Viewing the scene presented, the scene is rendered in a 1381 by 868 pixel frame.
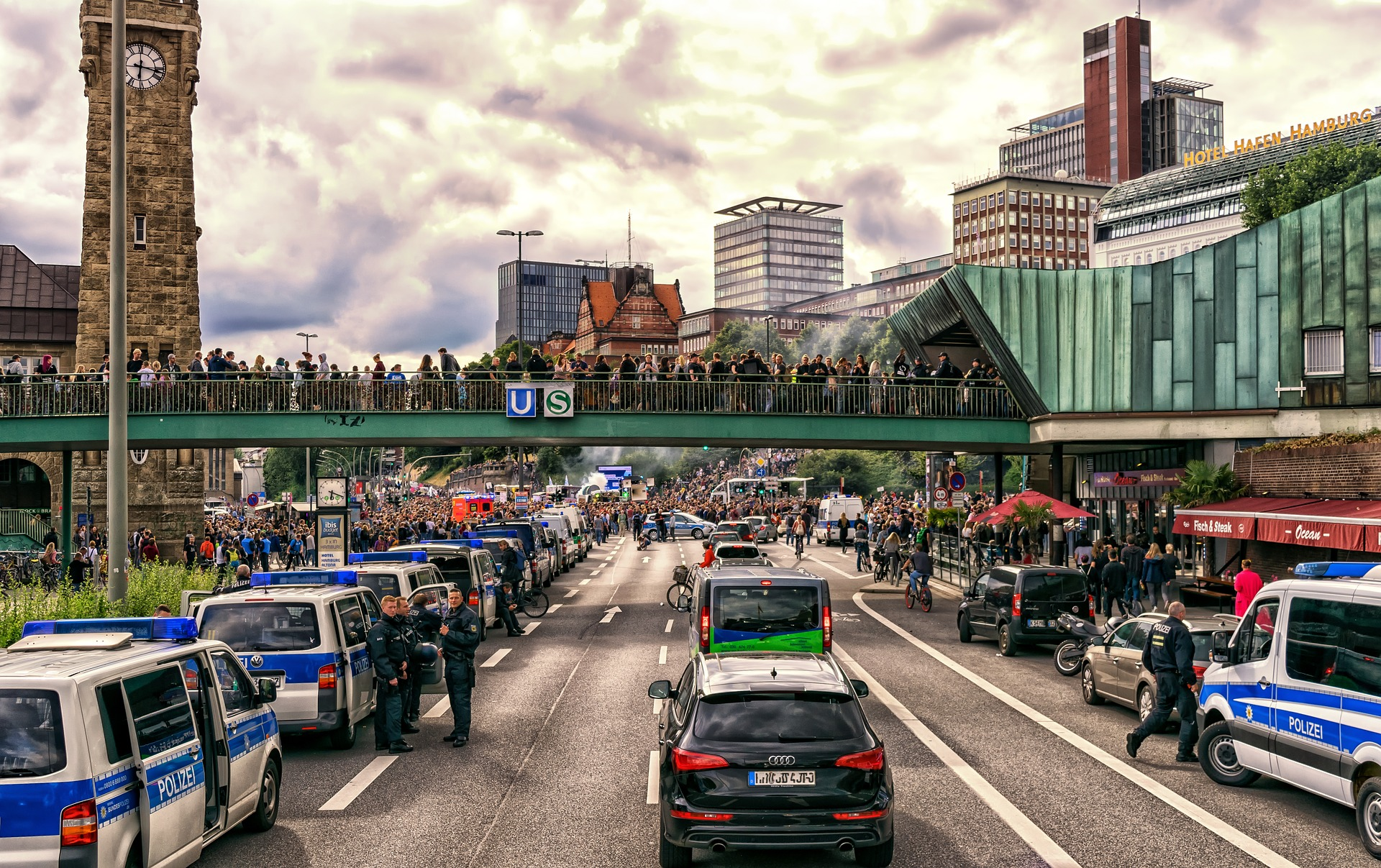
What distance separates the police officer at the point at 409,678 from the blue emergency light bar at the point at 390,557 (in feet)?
26.8

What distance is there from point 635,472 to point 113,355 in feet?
458

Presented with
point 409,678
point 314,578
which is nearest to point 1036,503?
point 314,578

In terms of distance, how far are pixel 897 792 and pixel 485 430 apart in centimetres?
2467

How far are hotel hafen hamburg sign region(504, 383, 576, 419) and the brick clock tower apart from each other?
25.3 meters

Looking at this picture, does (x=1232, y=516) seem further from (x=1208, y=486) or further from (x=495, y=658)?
(x=495, y=658)

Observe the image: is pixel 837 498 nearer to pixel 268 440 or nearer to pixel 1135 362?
pixel 1135 362

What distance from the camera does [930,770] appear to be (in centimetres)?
1281

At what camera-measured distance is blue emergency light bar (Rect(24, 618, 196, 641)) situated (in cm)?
950

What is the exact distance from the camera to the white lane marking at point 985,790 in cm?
966

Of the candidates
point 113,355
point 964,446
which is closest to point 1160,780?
point 113,355

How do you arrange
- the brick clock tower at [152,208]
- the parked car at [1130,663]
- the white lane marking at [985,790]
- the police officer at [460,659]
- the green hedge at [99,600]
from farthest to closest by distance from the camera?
the brick clock tower at [152,208] < the green hedge at [99,600] < the parked car at [1130,663] < the police officer at [460,659] < the white lane marking at [985,790]

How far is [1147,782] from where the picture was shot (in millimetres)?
12344

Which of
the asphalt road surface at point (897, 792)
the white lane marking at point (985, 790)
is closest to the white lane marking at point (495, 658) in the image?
the asphalt road surface at point (897, 792)

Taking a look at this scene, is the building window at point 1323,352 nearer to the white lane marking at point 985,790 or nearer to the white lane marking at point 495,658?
the white lane marking at point 985,790
